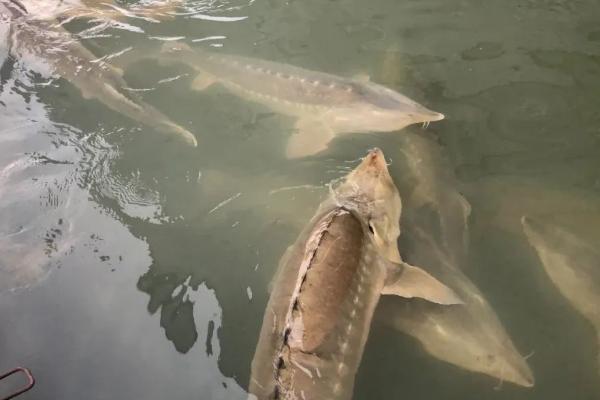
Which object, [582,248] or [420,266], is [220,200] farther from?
[582,248]

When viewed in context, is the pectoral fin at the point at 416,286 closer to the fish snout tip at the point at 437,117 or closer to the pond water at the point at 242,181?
the pond water at the point at 242,181

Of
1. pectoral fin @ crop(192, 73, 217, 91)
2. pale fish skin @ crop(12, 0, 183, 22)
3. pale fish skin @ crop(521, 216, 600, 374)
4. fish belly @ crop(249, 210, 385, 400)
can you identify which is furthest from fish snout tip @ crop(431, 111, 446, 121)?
pale fish skin @ crop(12, 0, 183, 22)

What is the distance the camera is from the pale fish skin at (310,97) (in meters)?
3.29

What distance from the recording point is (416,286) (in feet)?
7.42

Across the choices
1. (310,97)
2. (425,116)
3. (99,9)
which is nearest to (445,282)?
(425,116)

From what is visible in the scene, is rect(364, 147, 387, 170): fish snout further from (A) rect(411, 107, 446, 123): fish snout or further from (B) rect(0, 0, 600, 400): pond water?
A: (A) rect(411, 107, 446, 123): fish snout

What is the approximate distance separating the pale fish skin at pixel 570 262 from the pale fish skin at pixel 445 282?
340 millimetres

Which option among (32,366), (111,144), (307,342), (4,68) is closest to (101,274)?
(32,366)

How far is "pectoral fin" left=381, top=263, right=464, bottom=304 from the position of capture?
224 cm

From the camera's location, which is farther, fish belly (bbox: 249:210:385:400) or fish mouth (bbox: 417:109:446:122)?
fish mouth (bbox: 417:109:446:122)

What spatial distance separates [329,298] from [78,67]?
2.73 metres

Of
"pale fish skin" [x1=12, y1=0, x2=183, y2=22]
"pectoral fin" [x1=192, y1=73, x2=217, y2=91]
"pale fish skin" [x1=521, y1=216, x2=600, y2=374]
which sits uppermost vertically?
"pale fish skin" [x1=12, y1=0, x2=183, y2=22]

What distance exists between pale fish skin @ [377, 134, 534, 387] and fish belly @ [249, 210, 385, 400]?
253 millimetres

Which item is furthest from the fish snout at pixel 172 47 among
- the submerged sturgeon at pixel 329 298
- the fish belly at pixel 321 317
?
the fish belly at pixel 321 317
